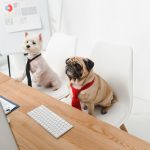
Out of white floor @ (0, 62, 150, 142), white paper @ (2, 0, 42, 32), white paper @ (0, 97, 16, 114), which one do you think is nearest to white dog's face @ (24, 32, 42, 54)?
white paper @ (0, 97, 16, 114)

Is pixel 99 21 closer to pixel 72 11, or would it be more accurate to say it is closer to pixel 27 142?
pixel 72 11

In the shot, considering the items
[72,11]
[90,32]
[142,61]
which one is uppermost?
[72,11]

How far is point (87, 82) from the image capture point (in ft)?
4.83

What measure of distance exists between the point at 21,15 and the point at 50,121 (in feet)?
5.99

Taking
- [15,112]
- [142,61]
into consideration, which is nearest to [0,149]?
[15,112]

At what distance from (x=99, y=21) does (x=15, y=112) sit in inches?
62.2

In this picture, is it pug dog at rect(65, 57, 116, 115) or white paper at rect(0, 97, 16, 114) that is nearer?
white paper at rect(0, 97, 16, 114)

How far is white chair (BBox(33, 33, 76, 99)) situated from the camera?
1.91 m

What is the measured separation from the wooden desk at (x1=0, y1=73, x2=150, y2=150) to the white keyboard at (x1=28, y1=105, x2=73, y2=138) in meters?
0.02

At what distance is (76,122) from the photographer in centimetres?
113

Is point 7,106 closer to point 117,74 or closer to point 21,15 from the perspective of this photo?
point 117,74

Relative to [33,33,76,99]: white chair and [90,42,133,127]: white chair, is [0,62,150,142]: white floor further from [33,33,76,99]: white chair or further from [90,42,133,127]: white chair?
[33,33,76,99]: white chair

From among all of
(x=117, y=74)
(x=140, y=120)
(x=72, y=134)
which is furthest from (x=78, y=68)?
(x=140, y=120)

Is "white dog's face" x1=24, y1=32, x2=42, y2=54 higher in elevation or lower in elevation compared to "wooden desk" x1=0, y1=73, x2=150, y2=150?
higher
